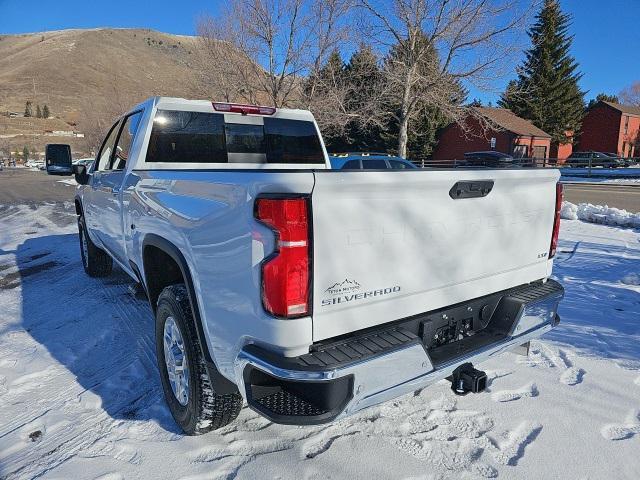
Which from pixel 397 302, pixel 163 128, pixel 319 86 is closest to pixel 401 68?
pixel 319 86

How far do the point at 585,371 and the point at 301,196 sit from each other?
2779 mm

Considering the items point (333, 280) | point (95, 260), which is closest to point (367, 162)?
point (95, 260)

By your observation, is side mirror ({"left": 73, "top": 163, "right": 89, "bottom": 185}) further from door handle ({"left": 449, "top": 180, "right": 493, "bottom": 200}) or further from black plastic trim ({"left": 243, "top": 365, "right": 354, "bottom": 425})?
door handle ({"left": 449, "top": 180, "right": 493, "bottom": 200})

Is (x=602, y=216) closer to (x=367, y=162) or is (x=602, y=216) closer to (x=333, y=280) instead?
(x=367, y=162)

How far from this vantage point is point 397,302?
7.48 ft

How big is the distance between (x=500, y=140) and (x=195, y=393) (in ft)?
128

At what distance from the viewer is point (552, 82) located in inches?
1585

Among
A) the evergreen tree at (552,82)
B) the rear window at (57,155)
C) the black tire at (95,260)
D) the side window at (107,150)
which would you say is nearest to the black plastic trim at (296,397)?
the side window at (107,150)

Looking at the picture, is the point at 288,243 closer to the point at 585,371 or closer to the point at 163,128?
the point at 163,128

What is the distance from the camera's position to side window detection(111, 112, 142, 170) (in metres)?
4.02

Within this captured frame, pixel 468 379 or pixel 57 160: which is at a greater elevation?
pixel 57 160

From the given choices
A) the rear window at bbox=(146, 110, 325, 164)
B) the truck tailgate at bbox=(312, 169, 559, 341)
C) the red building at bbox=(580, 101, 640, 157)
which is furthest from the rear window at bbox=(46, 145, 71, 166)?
the red building at bbox=(580, 101, 640, 157)

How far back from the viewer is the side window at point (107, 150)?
477 centimetres

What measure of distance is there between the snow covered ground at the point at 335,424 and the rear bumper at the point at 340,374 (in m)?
0.55
